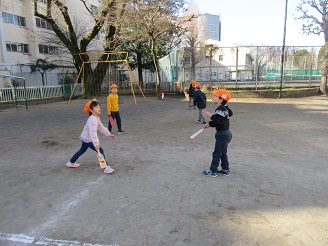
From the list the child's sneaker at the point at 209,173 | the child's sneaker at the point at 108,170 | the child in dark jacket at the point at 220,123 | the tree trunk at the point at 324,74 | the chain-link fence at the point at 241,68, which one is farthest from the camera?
the chain-link fence at the point at 241,68

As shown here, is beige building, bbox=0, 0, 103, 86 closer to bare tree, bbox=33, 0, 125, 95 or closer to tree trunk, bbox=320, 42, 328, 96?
bare tree, bbox=33, 0, 125, 95

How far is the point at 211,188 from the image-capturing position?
3.93 metres

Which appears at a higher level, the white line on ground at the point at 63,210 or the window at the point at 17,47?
the window at the point at 17,47

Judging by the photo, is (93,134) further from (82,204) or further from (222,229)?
(222,229)

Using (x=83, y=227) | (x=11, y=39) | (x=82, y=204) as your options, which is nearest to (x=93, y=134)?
(x=82, y=204)

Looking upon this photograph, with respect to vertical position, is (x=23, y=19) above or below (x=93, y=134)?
above

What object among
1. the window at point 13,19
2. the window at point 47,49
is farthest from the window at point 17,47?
the window at point 13,19

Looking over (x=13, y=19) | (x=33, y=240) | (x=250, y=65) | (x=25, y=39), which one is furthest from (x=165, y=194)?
(x=25, y=39)

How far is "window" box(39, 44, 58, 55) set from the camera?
30.2m

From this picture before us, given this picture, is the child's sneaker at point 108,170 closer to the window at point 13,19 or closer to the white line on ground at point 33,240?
the white line on ground at point 33,240

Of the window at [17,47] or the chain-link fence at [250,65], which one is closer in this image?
the chain-link fence at [250,65]

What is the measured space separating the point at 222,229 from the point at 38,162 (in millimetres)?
4000

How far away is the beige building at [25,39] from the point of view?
2509 cm

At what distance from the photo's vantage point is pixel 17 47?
2741 cm
